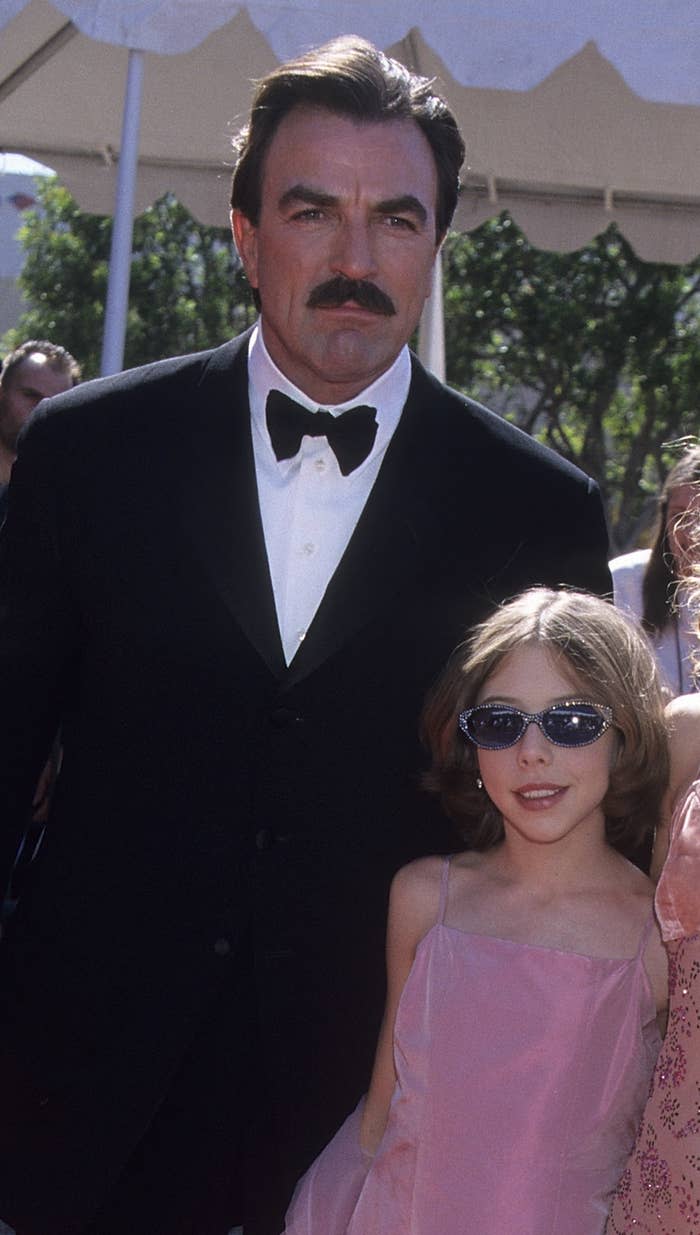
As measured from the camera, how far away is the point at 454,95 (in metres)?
6.66

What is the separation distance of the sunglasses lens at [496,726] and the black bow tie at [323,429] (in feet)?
1.45

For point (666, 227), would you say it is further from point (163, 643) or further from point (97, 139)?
point (163, 643)

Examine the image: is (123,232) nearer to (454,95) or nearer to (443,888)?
(454,95)

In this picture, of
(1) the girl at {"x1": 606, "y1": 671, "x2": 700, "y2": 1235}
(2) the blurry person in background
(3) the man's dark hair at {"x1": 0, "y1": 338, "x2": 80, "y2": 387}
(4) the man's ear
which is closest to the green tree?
(3) the man's dark hair at {"x1": 0, "y1": 338, "x2": 80, "y2": 387}

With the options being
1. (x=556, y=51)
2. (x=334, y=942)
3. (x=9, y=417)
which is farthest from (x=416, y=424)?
(x=9, y=417)

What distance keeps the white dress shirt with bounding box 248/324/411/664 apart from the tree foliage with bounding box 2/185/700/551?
11297 mm

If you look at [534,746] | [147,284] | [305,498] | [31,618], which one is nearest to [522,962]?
[534,746]

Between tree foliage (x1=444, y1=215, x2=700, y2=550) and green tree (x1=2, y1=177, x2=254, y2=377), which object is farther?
green tree (x1=2, y1=177, x2=254, y2=377)

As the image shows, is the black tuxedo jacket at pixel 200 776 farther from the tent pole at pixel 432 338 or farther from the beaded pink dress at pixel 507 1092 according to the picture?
the tent pole at pixel 432 338

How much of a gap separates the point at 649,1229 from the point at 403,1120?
0.41 m

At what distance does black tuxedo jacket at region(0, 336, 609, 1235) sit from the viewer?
94.4 inches

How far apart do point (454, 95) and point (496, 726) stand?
4.86m

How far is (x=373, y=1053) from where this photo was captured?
252 centimetres

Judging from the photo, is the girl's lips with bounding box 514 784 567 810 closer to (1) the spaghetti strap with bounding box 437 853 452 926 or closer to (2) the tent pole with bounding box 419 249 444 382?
(1) the spaghetti strap with bounding box 437 853 452 926
